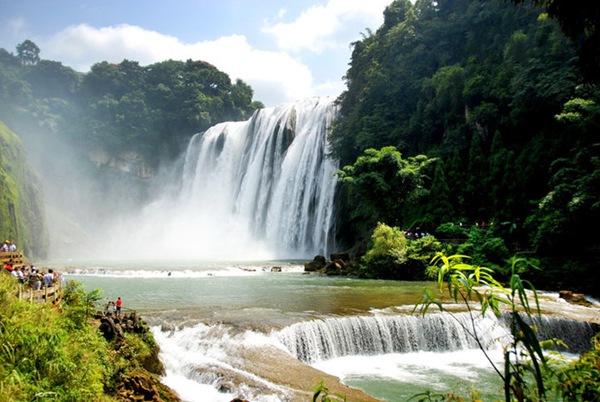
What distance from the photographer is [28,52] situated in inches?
2805

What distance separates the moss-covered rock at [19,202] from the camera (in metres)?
30.6

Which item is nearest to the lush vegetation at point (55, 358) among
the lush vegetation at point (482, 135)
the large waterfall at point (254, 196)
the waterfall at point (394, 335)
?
the waterfall at point (394, 335)

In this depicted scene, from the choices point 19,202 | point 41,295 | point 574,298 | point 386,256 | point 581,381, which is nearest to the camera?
point 581,381

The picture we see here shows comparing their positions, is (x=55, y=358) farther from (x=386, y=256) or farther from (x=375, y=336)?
(x=386, y=256)

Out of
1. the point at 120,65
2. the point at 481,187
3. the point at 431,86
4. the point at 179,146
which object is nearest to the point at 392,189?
the point at 481,187

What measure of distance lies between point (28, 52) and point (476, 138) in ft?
243

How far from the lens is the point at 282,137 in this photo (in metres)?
44.8

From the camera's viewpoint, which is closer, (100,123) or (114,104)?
(100,123)

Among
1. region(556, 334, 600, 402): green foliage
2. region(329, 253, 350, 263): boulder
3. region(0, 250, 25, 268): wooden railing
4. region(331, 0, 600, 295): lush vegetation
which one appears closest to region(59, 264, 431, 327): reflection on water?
region(329, 253, 350, 263): boulder

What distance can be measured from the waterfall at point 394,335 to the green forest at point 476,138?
3.86 meters

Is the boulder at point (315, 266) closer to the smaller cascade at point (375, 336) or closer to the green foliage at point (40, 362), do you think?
the smaller cascade at point (375, 336)

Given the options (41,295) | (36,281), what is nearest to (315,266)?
(36,281)

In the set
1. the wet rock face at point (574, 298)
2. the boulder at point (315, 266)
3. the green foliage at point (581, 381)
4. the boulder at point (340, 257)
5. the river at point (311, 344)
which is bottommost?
the river at point (311, 344)

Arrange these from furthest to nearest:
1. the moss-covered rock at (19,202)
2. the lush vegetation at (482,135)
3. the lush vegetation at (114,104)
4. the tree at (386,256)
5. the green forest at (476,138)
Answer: the lush vegetation at (114,104)
the moss-covered rock at (19,202)
the tree at (386,256)
the lush vegetation at (482,135)
the green forest at (476,138)
